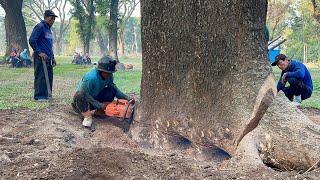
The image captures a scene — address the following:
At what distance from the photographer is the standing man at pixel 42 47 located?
859 centimetres

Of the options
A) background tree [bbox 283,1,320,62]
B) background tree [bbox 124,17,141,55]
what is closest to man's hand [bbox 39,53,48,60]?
background tree [bbox 283,1,320,62]

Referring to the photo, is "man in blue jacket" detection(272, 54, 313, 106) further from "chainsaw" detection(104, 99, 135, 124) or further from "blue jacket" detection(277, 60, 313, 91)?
"chainsaw" detection(104, 99, 135, 124)

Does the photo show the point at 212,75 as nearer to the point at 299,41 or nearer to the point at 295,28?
the point at 295,28

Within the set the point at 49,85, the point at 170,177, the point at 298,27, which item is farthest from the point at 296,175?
the point at 298,27

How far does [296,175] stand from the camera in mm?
3609

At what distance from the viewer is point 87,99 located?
6828mm

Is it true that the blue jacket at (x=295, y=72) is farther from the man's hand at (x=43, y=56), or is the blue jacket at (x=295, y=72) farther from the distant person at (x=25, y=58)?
the distant person at (x=25, y=58)

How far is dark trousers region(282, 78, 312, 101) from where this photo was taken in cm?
807

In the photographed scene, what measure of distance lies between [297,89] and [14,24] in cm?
1828

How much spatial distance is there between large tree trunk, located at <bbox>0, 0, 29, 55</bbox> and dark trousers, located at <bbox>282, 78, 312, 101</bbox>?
59.2 ft

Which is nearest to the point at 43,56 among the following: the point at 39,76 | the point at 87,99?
the point at 39,76

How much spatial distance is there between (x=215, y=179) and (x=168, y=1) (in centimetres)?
264

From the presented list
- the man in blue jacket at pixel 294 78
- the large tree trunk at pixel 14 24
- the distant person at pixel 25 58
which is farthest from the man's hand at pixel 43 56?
the large tree trunk at pixel 14 24

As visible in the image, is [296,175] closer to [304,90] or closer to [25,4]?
[304,90]
